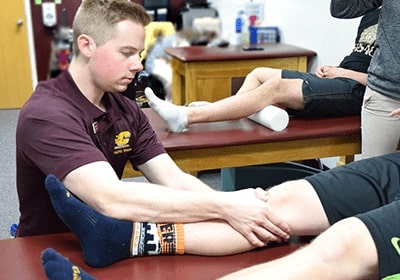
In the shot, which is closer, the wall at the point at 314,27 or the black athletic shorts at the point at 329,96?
the black athletic shorts at the point at 329,96

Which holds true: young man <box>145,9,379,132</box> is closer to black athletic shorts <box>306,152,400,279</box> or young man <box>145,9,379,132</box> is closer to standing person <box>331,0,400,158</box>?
standing person <box>331,0,400,158</box>

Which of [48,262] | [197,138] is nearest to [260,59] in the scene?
[197,138]

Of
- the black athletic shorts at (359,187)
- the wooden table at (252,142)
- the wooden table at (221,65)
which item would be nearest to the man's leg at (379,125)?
the wooden table at (252,142)

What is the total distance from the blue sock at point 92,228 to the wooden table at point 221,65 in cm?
213

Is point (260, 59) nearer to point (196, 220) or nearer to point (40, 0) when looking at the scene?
point (196, 220)

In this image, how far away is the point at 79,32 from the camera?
4.72 ft

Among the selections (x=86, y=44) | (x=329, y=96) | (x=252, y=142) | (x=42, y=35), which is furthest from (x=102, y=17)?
(x=42, y=35)

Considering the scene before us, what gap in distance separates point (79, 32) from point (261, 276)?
827 mm

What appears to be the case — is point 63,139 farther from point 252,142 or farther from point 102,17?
point 252,142

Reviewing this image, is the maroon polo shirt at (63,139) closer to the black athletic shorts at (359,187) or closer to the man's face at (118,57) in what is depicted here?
the man's face at (118,57)

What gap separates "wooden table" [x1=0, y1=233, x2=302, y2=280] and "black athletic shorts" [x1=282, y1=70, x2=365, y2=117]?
109cm

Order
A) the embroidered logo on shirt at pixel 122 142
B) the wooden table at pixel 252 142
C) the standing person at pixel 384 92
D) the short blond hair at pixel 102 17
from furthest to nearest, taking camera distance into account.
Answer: the wooden table at pixel 252 142 → the standing person at pixel 384 92 → the embroidered logo on shirt at pixel 122 142 → the short blond hair at pixel 102 17

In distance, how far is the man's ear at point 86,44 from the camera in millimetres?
1421

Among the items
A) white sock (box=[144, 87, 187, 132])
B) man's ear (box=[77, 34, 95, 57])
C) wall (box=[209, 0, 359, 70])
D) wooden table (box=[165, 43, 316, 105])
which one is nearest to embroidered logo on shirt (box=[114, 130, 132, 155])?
man's ear (box=[77, 34, 95, 57])
